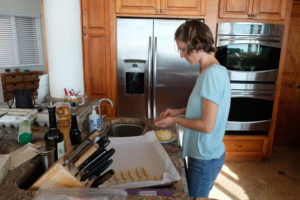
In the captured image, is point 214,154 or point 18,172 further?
point 214,154

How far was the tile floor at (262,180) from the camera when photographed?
2.39 m

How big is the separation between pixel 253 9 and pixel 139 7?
128 cm

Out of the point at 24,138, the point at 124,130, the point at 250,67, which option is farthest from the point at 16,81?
the point at 250,67

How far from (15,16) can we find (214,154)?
17.9ft

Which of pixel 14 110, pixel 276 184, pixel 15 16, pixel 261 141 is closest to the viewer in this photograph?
pixel 14 110

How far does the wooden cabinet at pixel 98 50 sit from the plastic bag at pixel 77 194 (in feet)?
6.77

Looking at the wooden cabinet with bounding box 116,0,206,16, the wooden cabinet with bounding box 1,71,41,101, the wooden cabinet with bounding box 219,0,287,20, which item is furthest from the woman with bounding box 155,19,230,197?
the wooden cabinet with bounding box 1,71,41,101

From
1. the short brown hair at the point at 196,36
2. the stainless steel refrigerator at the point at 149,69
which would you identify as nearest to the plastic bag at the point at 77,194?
the short brown hair at the point at 196,36

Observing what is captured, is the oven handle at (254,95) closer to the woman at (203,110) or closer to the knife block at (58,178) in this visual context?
the woman at (203,110)

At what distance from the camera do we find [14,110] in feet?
4.77

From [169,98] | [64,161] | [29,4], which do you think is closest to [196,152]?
[64,161]

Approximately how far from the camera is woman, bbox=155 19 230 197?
1.12 meters

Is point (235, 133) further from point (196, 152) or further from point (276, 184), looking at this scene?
point (196, 152)

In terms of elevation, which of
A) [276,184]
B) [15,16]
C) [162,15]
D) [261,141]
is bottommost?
[276,184]
